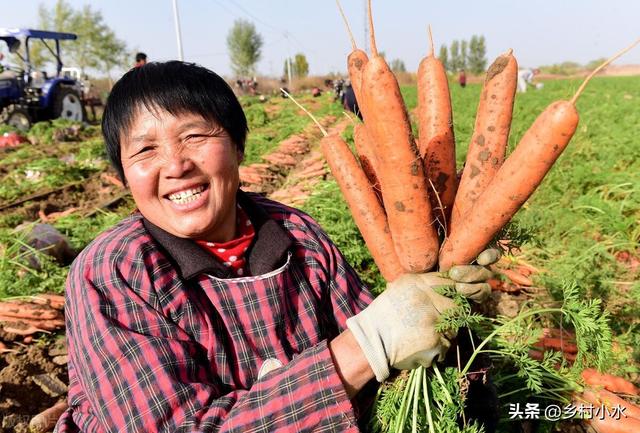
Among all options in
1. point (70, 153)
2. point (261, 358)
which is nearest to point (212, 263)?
point (261, 358)

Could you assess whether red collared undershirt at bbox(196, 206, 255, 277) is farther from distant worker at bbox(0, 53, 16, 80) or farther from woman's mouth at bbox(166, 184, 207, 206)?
distant worker at bbox(0, 53, 16, 80)

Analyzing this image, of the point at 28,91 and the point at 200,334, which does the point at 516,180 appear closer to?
the point at 200,334

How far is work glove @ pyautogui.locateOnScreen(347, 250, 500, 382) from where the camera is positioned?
1.22 meters

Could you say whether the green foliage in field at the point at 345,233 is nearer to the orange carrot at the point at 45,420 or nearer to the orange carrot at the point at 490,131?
the orange carrot at the point at 490,131

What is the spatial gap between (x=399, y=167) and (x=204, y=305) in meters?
0.74

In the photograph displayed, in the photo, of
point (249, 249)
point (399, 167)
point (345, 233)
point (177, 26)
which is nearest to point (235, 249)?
point (249, 249)

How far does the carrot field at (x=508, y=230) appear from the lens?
95.8 inches

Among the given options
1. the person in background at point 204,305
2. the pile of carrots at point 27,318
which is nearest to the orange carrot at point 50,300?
the pile of carrots at point 27,318

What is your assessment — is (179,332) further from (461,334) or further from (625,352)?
(625,352)

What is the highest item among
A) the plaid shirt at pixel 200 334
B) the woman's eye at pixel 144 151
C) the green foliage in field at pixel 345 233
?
the woman's eye at pixel 144 151

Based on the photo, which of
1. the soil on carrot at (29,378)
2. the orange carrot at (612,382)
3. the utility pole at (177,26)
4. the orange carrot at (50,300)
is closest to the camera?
the orange carrot at (612,382)

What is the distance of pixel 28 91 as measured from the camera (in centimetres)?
1189

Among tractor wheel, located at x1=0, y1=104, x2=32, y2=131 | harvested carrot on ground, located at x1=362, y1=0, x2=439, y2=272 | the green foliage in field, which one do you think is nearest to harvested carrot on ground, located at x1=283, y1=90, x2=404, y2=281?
harvested carrot on ground, located at x1=362, y1=0, x2=439, y2=272

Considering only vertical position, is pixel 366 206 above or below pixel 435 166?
below
